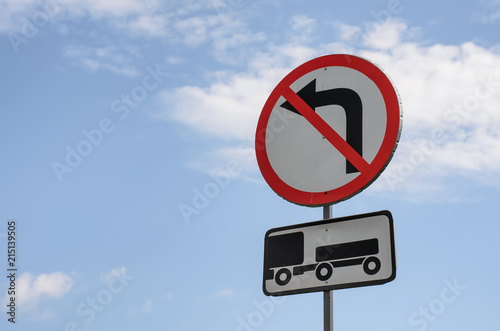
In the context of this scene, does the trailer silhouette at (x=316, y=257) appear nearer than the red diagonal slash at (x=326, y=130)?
Yes

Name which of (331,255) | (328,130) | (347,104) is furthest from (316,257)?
(347,104)

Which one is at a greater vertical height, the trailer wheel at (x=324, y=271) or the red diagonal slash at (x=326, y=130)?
the red diagonal slash at (x=326, y=130)

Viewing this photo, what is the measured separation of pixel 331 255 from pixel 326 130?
0.65 metres

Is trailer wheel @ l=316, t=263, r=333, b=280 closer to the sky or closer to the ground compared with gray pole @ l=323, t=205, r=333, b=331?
closer to the sky

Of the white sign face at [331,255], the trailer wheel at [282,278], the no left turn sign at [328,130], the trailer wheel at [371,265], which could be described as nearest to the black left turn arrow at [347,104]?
the no left turn sign at [328,130]

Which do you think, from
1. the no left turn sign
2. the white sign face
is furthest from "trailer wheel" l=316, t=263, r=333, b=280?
the no left turn sign

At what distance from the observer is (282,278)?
318 centimetres

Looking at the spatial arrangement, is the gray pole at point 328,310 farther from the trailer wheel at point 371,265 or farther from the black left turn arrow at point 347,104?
the black left turn arrow at point 347,104

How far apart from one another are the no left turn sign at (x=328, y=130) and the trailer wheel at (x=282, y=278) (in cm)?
36

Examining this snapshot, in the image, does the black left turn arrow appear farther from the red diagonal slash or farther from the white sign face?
the white sign face

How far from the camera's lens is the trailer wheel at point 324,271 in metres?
3.03

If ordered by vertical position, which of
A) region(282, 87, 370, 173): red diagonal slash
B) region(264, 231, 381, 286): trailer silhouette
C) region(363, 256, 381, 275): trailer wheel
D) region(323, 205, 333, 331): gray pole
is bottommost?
region(323, 205, 333, 331): gray pole

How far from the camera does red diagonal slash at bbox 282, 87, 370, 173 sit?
315 cm

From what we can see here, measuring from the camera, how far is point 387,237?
296 centimetres
